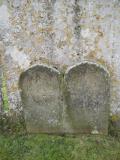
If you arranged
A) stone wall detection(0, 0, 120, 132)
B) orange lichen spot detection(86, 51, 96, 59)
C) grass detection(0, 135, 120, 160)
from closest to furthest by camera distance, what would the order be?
stone wall detection(0, 0, 120, 132), orange lichen spot detection(86, 51, 96, 59), grass detection(0, 135, 120, 160)

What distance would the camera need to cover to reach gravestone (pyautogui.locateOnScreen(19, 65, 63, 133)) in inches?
120

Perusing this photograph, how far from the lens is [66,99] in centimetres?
313

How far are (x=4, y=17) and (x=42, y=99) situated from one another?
77 cm

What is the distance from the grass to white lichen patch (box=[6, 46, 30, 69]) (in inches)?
27.5

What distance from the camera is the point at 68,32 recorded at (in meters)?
2.93

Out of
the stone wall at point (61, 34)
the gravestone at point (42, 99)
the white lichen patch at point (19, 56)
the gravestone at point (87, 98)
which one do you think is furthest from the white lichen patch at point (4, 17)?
the gravestone at point (87, 98)

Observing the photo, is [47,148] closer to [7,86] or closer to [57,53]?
[7,86]

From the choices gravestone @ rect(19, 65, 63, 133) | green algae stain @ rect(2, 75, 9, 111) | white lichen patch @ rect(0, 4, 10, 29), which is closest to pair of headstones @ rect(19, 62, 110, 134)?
gravestone @ rect(19, 65, 63, 133)

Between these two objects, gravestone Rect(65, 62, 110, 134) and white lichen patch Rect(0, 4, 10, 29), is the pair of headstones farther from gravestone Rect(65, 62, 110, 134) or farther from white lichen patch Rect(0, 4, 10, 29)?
white lichen patch Rect(0, 4, 10, 29)

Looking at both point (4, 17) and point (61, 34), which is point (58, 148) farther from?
point (4, 17)

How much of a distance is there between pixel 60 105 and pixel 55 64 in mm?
375

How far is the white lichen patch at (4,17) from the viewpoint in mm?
2932

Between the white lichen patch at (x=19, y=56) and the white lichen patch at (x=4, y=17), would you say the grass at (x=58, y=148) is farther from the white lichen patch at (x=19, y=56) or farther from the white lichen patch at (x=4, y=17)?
the white lichen patch at (x=4, y=17)

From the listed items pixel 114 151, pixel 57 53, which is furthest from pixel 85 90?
pixel 114 151
